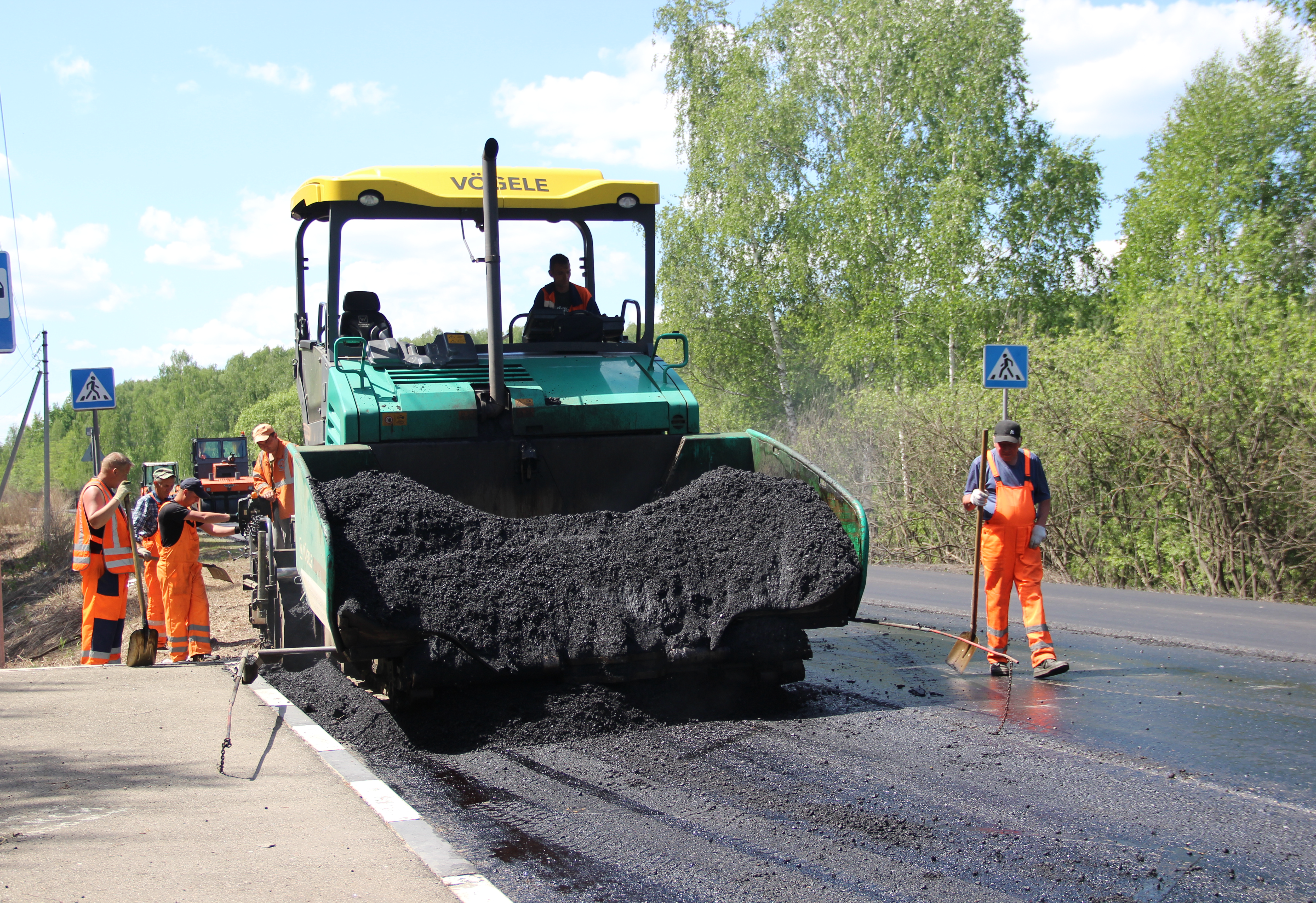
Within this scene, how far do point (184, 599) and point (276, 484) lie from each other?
60.7 inches

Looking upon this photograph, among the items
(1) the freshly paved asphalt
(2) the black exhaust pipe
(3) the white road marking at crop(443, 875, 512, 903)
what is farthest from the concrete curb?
(1) the freshly paved asphalt

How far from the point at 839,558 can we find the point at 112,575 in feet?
17.6

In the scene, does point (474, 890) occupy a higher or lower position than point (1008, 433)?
lower

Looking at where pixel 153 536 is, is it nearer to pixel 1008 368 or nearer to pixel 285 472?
pixel 285 472

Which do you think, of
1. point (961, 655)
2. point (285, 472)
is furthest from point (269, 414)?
point (961, 655)

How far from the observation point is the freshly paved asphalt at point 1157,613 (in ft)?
26.7

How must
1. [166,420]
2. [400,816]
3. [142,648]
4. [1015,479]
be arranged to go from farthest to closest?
[166,420] → [142,648] → [1015,479] → [400,816]

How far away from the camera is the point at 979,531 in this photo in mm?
7613

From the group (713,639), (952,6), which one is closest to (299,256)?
(713,639)

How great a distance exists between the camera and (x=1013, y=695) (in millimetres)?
6227

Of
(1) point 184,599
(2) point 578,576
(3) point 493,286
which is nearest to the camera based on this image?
(2) point 578,576

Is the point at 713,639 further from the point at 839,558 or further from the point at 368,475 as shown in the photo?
the point at 368,475

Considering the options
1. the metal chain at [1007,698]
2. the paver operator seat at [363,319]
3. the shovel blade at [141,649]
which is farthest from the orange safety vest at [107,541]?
the metal chain at [1007,698]

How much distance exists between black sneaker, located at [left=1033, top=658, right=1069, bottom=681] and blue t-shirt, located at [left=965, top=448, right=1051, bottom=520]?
1.00m
